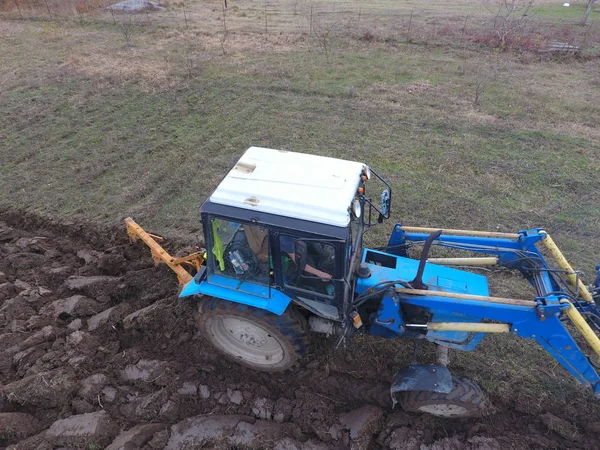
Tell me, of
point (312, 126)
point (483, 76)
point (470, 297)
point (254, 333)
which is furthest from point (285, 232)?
point (483, 76)

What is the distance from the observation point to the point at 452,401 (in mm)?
4355

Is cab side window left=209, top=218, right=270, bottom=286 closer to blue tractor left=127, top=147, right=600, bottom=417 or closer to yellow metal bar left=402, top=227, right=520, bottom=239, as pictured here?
blue tractor left=127, top=147, right=600, bottom=417

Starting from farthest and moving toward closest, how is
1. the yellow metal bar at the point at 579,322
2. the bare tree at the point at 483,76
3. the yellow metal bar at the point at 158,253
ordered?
the bare tree at the point at 483,76, the yellow metal bar at the point at 158,253, the yellow metal bar at the point at 579,322

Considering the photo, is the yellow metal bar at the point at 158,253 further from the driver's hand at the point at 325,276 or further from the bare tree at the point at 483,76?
the bare tree at the point at 483,76

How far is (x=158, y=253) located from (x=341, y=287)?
3.06 meters

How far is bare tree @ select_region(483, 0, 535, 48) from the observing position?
16.9m

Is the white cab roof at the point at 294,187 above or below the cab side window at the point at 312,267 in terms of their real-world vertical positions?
above

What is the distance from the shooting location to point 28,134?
33.6ft

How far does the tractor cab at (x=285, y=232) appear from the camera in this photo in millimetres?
3930

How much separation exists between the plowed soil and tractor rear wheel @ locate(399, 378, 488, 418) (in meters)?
0.18

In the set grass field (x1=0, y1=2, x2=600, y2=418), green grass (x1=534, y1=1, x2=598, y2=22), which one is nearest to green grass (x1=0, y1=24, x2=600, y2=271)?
grass field (x1=0, y1=2, x2=600, y2=418)

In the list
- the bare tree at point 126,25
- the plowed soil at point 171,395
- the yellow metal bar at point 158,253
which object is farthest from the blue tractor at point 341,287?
the bare tree at point 126,25

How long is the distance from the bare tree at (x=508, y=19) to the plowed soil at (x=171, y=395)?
51.5 feet

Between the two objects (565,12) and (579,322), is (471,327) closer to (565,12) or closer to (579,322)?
(579,322)
